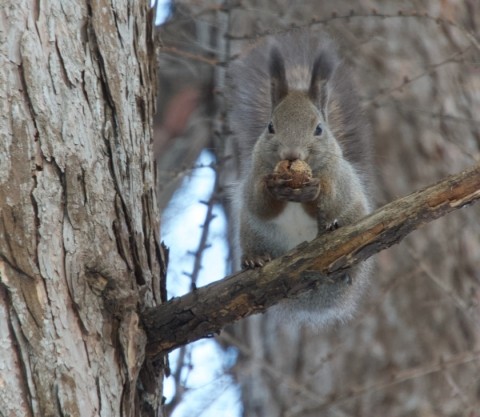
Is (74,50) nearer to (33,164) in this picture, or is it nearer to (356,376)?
(33,164)

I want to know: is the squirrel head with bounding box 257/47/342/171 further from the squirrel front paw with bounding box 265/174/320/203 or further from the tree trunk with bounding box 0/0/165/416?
the tree trunk with bounding box 0/0/165/416

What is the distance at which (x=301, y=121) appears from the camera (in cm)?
252

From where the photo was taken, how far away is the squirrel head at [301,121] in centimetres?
247

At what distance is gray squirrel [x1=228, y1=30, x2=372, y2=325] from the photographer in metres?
2.49

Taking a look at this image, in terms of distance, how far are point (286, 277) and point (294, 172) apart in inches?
18.5

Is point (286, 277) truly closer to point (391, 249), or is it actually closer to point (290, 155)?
point (290, 155)

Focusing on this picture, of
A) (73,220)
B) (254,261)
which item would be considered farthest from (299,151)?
(73,220)

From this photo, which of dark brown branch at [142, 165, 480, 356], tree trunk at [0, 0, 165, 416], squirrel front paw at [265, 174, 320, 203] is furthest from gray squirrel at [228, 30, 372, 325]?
tree trunk at [0, 0, 165, 416]

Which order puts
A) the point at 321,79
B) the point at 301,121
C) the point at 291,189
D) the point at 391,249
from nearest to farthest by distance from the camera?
the point at 291,189 < the point at 301,121 < the point at 321,79 < the point at 391,249

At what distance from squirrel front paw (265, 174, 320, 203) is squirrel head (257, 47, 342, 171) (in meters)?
0.09

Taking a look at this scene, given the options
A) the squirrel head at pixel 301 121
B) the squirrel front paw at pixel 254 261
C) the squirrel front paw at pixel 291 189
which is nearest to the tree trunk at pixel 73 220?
the squirrel front paw at pixel 254 261

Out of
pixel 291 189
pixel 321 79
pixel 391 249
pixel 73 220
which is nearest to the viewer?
pixel 73 220

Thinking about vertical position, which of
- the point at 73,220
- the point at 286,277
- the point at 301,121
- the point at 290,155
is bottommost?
the point at 286,277

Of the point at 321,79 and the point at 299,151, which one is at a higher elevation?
the point at 321,79
